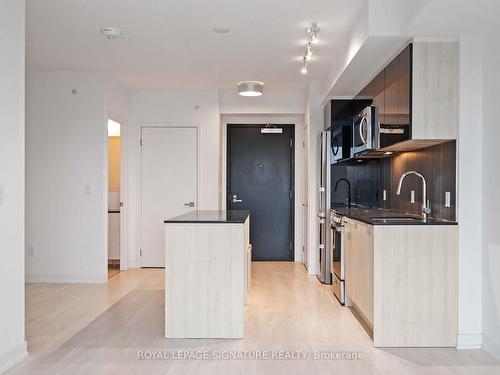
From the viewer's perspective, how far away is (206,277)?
352cm

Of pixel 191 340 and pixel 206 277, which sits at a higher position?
pixel 206 277

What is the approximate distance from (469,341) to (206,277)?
1.90m

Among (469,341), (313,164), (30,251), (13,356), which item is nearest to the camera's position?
(13,356)

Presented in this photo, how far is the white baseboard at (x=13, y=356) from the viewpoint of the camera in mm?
2879

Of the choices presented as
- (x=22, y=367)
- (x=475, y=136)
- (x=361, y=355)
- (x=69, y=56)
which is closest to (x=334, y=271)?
(x=361, y=355)

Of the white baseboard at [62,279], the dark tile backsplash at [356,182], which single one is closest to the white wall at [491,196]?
the dark tile backsplash at [356,182]

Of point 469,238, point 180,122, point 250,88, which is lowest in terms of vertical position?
point 469,238

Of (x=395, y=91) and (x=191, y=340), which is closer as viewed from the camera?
(x=191, y=340)

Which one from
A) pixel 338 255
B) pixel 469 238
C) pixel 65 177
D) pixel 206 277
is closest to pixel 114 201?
pixel 65 177

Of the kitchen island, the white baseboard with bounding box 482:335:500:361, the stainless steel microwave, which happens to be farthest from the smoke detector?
the white baseboard with bounding box 482:335:500:361

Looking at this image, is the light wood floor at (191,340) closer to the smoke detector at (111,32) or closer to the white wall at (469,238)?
the white wall at (469,238)

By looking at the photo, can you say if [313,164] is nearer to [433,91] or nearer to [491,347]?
[433,91]

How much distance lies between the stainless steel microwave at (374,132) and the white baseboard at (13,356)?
301 cm

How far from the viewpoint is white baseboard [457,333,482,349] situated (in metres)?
3.27
